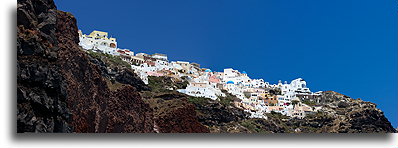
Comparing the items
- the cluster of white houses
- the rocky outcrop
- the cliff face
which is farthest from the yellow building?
the cluster of white houses

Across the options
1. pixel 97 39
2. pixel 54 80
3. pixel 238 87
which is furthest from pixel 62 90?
pixel 238 87

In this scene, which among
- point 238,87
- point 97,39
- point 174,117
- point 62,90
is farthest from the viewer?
point 238,87

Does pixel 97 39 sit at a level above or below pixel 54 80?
above

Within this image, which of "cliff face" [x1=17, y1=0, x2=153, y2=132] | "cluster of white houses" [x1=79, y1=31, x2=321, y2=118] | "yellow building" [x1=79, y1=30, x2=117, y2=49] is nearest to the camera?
"cliff face" [x1=17, y1=0, x2=153, y2=132]

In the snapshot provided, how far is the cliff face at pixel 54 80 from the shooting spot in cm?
627

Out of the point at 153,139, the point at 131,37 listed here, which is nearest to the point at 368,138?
the point at 153,139

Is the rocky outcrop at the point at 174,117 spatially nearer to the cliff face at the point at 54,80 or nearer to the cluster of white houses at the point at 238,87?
the cliff face at the point at 54,80

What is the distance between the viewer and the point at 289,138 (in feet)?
23.6

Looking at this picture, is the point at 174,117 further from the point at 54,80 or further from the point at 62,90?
the point at 54,80

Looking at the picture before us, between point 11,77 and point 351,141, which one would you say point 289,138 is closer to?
point 351,141

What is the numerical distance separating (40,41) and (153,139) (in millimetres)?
2310

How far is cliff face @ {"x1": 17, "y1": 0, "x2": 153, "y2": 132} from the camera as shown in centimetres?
627

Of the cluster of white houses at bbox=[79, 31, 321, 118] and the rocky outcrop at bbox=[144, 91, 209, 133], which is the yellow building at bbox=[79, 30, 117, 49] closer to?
the rocky outcrop at bbox=[144, 91, 209, 133]

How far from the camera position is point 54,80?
6637 millimetres
